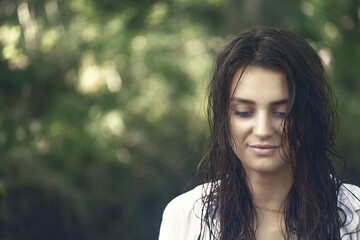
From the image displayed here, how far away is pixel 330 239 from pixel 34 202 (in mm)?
3514

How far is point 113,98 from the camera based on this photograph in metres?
5.66

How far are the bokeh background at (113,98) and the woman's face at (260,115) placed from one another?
2806 mm

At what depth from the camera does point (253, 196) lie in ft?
6.05

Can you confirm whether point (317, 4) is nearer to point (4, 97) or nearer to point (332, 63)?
point (332, 63)

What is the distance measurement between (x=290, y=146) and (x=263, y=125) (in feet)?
0.46

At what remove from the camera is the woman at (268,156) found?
1671 mm

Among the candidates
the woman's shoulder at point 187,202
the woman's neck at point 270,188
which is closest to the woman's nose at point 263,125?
the woman's neck at point 270,188

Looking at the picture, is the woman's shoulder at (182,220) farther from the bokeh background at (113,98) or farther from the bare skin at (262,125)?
the bokeh background at (113,98)

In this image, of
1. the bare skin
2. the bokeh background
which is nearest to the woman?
the bare skin

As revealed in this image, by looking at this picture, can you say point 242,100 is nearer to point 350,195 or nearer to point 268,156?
point 268,156

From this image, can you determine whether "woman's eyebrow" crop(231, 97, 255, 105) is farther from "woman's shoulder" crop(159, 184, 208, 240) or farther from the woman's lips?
"woman's shoulder" crop(159, 184, 208, 240)

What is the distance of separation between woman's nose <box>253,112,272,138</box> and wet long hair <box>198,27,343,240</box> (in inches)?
2.4

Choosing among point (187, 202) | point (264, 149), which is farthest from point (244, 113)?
point (187, 202)

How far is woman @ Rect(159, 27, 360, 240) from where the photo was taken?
167 cm
